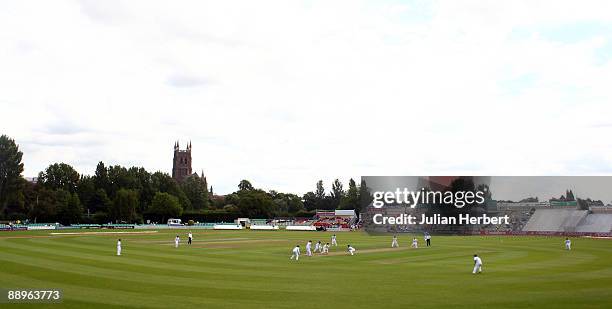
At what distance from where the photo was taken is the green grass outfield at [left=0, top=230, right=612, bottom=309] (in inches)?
963

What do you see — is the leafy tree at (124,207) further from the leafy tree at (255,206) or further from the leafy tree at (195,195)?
the leafy tree at (195,195)

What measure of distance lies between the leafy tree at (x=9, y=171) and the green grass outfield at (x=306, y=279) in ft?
261

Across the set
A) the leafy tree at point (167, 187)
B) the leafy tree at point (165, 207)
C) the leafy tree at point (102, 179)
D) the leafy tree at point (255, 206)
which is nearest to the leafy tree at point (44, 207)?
the leafy tree at point (165, 207)

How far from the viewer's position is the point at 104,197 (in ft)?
509

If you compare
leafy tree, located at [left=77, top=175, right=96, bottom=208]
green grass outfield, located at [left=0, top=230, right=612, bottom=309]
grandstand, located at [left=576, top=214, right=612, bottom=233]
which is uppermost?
leafy tree, located at [left=77, top=175, right=96, bottom=208]

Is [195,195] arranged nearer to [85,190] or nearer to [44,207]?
[85,190]

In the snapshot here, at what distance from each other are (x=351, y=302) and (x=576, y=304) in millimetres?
9648

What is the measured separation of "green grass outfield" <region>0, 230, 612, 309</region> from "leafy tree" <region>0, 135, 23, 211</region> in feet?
261

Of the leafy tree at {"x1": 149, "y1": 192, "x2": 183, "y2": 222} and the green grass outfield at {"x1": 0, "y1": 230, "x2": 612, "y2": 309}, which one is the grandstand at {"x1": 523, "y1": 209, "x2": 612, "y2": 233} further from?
the leafy tree at {"x1": 149, "y1": 192, "x2": 183, "y2": 222}

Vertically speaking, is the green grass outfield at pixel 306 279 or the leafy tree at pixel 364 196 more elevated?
the leafy tree at pixel 364 196

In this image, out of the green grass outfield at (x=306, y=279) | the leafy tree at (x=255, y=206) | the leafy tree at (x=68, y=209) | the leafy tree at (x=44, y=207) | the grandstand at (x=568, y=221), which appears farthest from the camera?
the leafy tree at (x=255, y=206)

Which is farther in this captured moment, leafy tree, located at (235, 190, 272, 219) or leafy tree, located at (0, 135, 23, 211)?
leafy tree, located at (235, 190, 272, 219)

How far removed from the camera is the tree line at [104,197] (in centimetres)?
12394

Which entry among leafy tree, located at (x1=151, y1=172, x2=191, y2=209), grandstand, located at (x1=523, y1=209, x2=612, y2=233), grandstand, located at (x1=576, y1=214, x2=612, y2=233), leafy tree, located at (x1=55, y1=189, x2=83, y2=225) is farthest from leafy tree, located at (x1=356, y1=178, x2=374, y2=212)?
leafy tree, located at (x1=55, y1=189, x2=83, y2=225)
